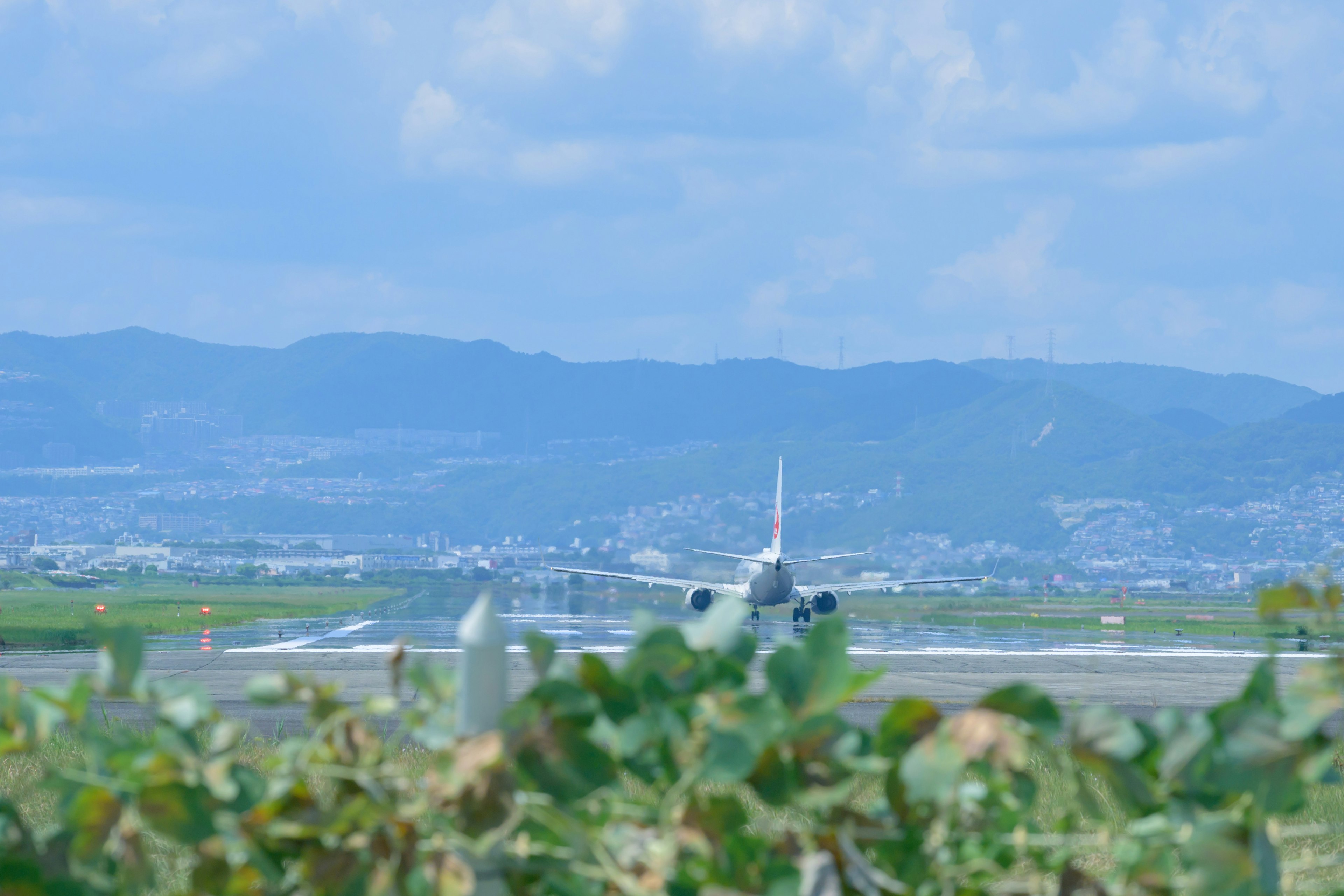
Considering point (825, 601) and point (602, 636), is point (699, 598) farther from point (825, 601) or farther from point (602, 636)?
point (602, 636)

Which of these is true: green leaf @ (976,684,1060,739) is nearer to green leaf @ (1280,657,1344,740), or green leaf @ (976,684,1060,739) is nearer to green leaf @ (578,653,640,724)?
green leaf @ (1280,657,1344,740)

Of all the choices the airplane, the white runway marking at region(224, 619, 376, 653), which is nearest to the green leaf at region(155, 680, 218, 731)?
the white runway marking at region(224, 619, 376, 653)

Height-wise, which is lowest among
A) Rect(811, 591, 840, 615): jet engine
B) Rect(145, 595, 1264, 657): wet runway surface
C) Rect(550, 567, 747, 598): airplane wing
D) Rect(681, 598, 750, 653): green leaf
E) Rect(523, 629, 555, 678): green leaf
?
Rect(145, 595, 1264, 657): wet runway surface

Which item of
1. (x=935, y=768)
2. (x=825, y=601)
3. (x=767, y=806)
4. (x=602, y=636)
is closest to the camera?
(x=935, y=768)

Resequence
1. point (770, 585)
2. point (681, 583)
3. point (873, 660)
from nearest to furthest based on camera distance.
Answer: point (873, 660) → point (770, 585) → point (681, 583)

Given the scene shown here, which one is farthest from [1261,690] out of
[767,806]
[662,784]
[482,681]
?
[767,806]

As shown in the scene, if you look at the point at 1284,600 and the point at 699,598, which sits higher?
the point at 1284,600
